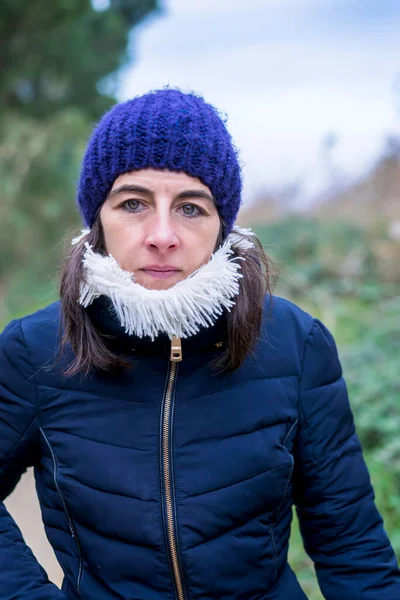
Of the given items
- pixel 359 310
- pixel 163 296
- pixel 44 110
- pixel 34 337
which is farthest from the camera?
pixel 44 110

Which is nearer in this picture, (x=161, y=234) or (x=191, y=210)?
(x=161, y=234)

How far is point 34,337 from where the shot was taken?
1808 millimetres

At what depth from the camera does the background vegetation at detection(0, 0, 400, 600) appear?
18.2 feet

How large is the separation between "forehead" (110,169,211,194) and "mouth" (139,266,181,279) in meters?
0.21

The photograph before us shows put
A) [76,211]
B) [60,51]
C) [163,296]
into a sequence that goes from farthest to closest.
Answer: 1. [60,51]
2. [76,211]
3. [163,296]

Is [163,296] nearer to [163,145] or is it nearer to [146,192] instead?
[146,192]

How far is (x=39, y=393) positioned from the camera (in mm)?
1743

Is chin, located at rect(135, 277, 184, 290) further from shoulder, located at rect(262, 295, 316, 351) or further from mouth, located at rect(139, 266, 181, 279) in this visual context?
shoulder, located at rect(262, 295, 316, 351)

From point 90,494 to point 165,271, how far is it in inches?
25.0

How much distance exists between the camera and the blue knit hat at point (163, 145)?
1619 mm

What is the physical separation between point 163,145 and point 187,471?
2.83ft

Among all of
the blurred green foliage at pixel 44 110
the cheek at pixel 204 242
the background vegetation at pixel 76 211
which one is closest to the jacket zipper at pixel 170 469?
the cheek at pixel 204 242

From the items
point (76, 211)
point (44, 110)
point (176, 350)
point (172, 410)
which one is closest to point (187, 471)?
point (172, 410)

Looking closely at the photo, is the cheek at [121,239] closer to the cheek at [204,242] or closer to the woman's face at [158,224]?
the woman's face at [158,224]
